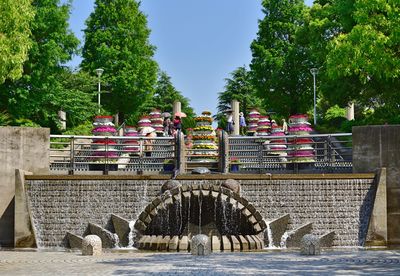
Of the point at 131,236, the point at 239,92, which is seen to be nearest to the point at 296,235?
the point at 131,236

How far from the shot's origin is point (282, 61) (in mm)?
63156

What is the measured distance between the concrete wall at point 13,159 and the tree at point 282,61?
35.8m

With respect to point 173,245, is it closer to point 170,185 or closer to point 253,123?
point 170,185

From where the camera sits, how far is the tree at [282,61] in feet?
207

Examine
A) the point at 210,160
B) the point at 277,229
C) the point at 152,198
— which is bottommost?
the point at 277,229

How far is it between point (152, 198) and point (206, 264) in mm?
8586

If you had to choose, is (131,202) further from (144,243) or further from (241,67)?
(241,67)

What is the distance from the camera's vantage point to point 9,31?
31625mm

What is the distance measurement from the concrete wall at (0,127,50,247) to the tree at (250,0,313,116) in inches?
1408

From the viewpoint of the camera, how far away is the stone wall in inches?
1021

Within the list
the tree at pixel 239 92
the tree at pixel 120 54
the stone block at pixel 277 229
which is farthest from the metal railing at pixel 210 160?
the tree at pixel 239 92

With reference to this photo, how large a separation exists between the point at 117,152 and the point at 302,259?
12.7 meters

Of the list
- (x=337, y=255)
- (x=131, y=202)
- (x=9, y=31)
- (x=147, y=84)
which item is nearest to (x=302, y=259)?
(x=337, y=255)

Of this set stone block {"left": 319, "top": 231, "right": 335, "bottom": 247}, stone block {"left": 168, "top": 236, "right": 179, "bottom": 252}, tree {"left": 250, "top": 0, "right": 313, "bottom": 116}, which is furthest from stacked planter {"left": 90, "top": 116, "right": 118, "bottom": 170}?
tree {"left": 250, "top": 0, "right": 313, "bottom": 116}
